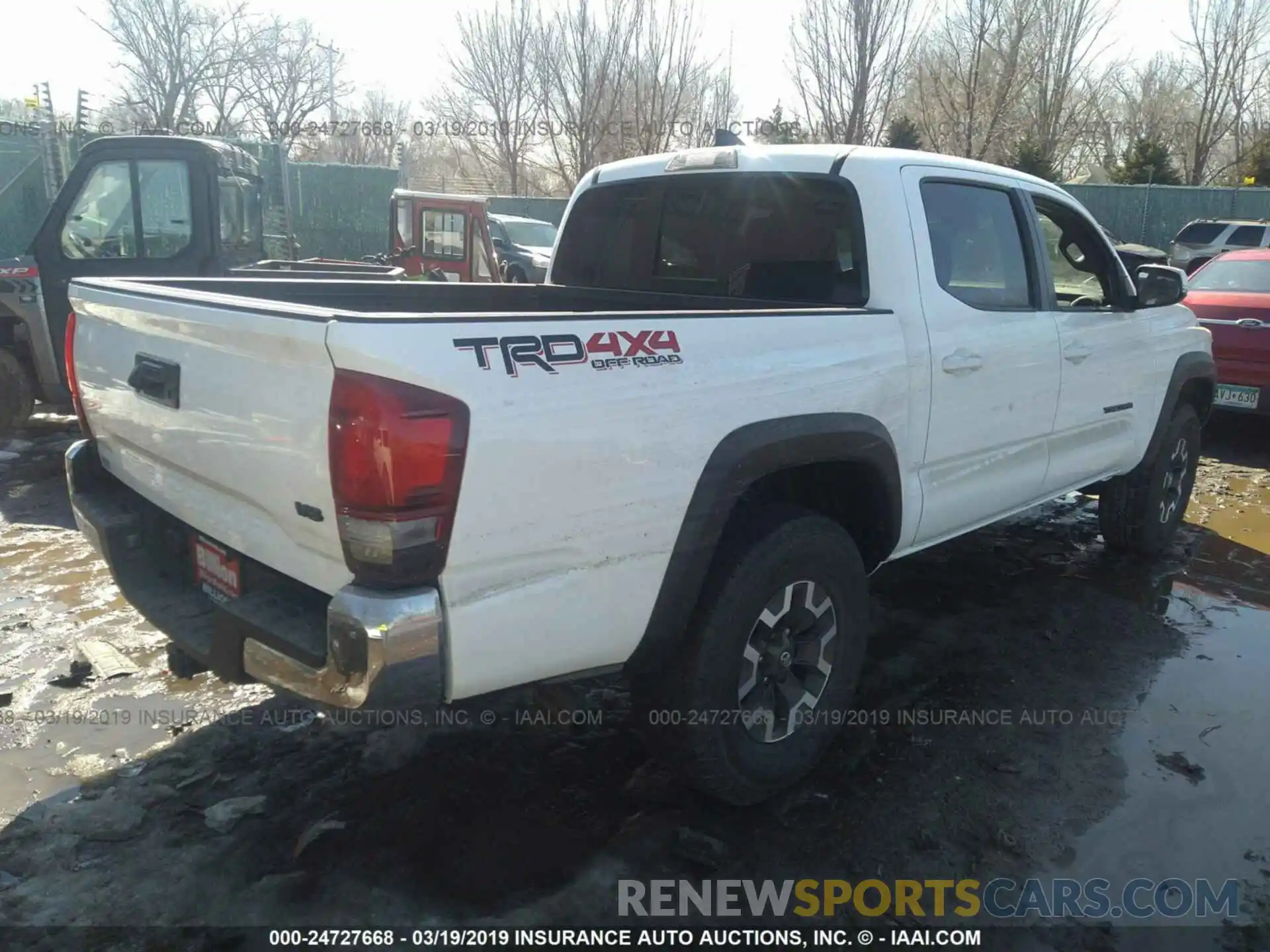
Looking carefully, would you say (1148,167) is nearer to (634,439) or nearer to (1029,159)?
(1029,159)

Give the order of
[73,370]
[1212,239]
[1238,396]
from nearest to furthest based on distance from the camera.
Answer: [73,370]
[1238,396]
[1212,239]

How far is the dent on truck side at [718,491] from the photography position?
257cm

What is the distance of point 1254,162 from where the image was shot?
29.3 meters

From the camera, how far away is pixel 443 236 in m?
14.4

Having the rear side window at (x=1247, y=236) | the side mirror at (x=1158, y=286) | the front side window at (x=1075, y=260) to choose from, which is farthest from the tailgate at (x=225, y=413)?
the rear side window at (x=1247, y=236)

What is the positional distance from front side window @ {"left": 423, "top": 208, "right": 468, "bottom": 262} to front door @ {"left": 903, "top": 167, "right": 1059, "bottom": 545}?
11.3 meters

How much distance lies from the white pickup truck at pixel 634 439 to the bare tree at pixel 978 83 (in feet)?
70.5

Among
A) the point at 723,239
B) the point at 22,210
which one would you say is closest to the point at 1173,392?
the point at 723,239

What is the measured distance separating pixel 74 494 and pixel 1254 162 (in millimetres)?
34581

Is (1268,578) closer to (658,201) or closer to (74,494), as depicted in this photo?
(658,201)

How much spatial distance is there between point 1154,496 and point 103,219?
7.12 meters

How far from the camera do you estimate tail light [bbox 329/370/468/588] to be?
2.03 meters

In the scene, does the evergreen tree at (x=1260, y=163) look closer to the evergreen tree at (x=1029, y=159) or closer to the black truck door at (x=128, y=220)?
the evergreen tree at (x=1029, y=159)

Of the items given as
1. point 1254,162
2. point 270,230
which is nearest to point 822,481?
point 270,230
